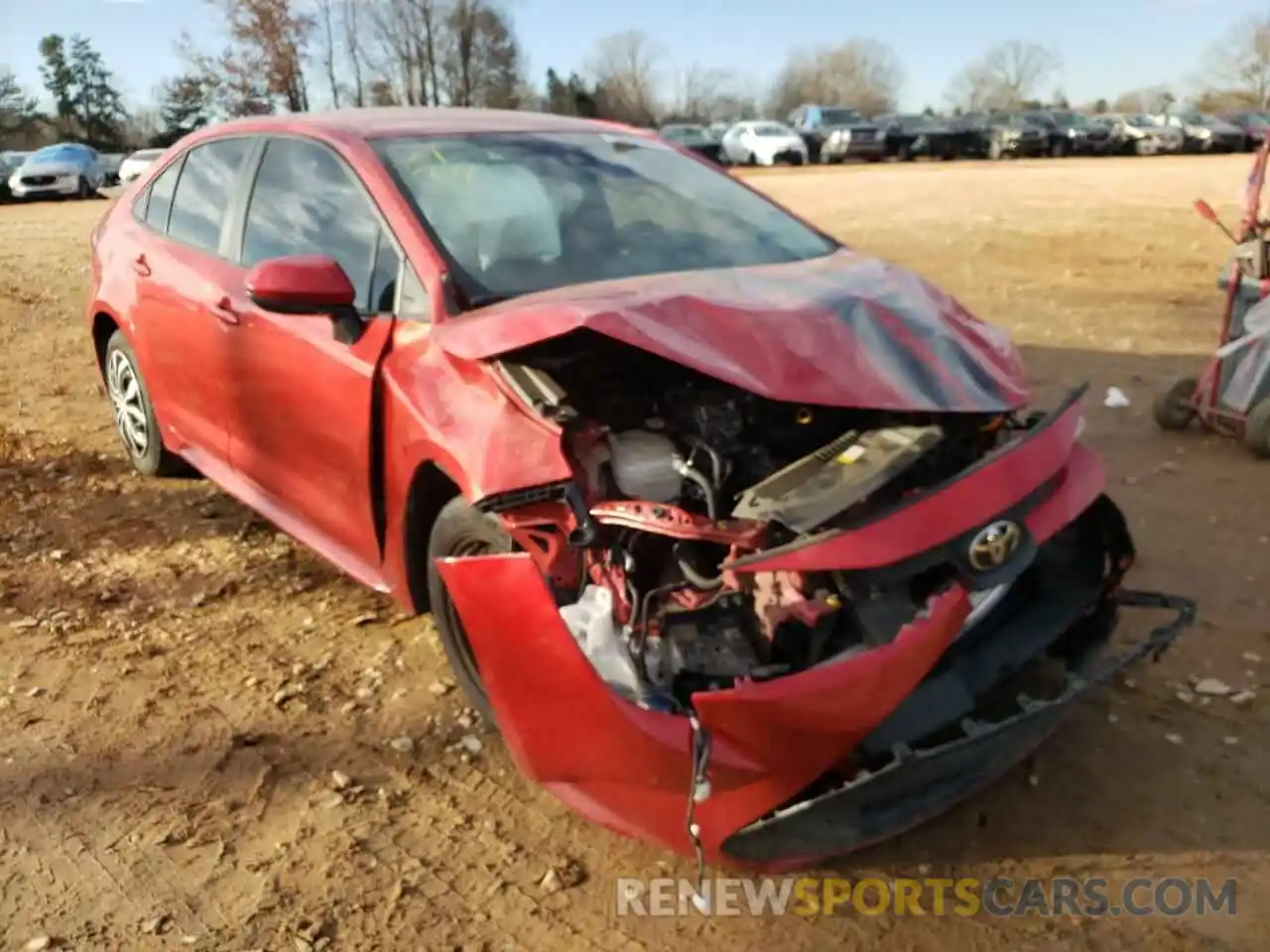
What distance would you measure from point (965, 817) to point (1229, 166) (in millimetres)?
29336

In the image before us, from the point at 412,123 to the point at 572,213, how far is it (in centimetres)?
73

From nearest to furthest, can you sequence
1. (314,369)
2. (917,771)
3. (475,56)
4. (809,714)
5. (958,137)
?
(809,714) → (917,771) → (314,369) → (958,137) → (475,56)

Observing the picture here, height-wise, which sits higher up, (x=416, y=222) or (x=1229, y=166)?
(x=416, y=222)

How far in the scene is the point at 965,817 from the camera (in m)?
3.00

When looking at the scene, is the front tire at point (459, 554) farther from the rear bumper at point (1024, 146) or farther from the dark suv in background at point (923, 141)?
the rear bumper at point (1024, 146)

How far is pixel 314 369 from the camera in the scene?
364 centimetres

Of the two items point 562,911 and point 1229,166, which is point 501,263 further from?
point 1229,166

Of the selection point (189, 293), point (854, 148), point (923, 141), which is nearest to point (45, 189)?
point (854, 148)

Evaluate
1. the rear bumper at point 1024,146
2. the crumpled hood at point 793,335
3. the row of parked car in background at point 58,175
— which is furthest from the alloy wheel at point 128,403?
the rear bumper at point 1024,146

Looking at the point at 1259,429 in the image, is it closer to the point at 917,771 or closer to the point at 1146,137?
the point at 917,771

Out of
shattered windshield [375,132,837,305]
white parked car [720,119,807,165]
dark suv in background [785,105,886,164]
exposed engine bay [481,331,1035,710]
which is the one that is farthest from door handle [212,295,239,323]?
dark suv in background [785,105,886,164]

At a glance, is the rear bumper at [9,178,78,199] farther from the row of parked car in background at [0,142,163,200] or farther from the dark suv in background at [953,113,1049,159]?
the dark suv in background at [953,113,1049,159]

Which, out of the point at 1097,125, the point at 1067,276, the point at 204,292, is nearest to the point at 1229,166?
the point at 1097,125

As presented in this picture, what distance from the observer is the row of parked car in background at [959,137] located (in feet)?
118
